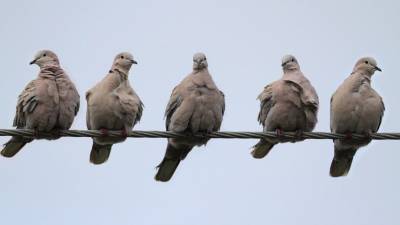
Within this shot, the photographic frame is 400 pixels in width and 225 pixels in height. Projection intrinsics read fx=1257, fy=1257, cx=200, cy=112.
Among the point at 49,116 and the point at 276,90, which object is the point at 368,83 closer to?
the point at 276,90

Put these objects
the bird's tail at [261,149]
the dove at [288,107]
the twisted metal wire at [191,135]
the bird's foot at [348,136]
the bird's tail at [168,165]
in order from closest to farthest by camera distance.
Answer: the twisted metal wire at [191,135] < the bird's foot at [348,136] < the dove at [288,107] < the bird's tail at [261,149] < the bird's tail at [168,165]

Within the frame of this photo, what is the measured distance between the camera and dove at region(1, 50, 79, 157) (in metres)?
16.2

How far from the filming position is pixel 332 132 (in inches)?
658

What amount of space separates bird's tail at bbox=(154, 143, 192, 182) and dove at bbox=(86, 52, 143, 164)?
731 millimetres

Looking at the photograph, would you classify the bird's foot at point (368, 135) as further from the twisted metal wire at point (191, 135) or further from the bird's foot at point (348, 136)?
the bird's foot at point (348, 136)

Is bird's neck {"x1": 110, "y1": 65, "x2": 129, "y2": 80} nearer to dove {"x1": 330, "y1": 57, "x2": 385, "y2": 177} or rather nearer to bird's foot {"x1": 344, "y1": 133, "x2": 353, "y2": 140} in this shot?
dove {"x1": 330, "y1": 57, "x2": 385, "y2": 177}

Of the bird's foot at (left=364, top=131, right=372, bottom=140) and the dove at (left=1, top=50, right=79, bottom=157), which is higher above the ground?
the bird's foot at (left=364, top=131, right=372, bottom=140)

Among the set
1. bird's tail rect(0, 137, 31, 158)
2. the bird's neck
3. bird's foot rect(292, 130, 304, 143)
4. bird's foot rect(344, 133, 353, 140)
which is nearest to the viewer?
bird's foot rect(292, 130, 304, 143)

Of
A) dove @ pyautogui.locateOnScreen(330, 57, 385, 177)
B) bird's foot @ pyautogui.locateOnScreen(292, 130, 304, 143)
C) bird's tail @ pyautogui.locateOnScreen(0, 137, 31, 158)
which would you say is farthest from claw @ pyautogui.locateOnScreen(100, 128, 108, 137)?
dove @ pyautogui.locateOnScreen(330, 57, 385, 177)

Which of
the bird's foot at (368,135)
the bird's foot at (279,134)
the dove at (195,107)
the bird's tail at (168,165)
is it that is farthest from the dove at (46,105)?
the bird's foot at (368,135)

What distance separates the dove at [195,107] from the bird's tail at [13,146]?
195cm

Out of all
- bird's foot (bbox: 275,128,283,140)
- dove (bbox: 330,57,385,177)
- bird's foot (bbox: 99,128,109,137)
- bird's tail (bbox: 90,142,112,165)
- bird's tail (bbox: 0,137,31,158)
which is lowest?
bird's tail (bbox: 0,137,31,158)

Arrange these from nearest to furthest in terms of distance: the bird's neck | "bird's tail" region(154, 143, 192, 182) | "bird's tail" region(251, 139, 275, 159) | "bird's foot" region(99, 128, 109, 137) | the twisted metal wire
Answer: the twisted metal wire → "bird's foot" region(99, 128, 109, 137) → the bird's neck → "bird's tail" region(251, 139, 275, 159) → "bird's tail" region(154, 143, 192, 182)

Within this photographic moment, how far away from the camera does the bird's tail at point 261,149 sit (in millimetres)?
17016
